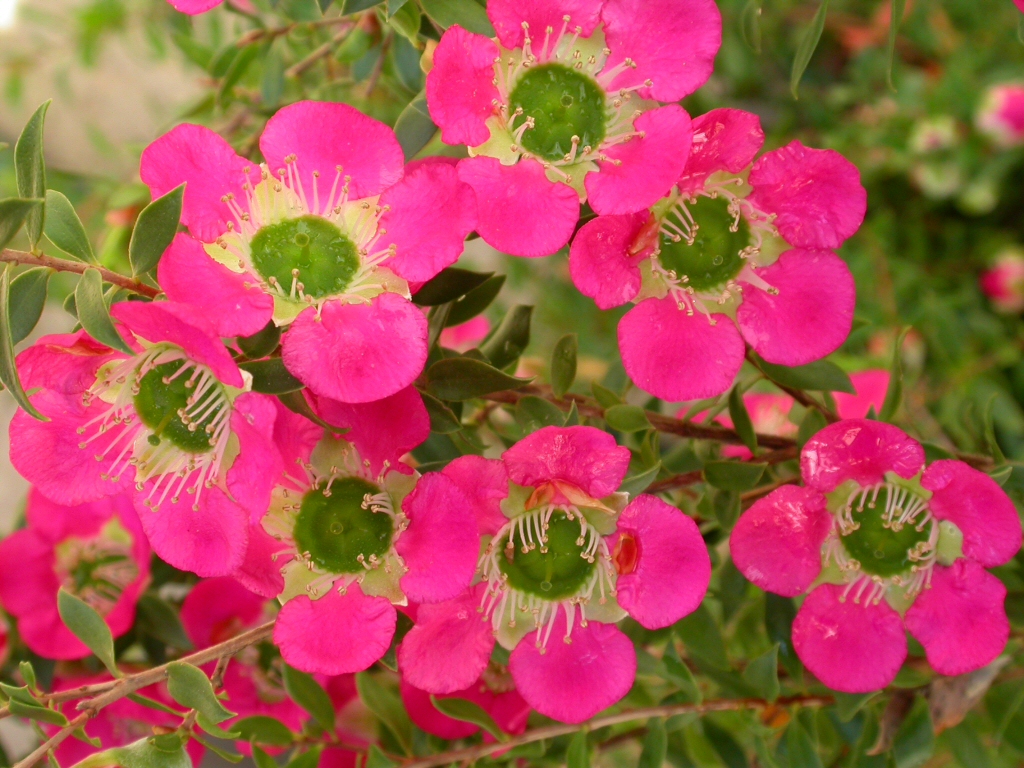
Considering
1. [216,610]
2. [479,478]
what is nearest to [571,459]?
[479,478]

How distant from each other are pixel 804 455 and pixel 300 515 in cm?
43

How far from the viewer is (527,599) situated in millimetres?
784

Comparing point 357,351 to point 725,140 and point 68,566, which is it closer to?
point 725,140

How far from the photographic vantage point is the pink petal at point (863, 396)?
120cm

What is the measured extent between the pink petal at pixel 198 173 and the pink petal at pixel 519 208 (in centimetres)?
17

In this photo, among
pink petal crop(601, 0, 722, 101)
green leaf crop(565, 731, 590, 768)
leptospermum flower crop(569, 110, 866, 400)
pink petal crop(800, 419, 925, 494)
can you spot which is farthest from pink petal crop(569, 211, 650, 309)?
green leaf crop(565, 731, 590, 768)

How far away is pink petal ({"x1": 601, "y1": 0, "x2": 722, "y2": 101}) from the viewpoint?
0.70 m

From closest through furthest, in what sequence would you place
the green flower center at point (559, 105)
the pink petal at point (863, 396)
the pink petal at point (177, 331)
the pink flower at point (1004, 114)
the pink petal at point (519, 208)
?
1. the pink petal at point (177, 331)
2. the pink petal at point (519, 208)
3. the green flower center at point (559, 105)
4. the pink petal at point (863, 396)
5. the pink flower at point (1004, 114)

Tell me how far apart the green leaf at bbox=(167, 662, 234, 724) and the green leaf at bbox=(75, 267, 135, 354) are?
0.25 meters

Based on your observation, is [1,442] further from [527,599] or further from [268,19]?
[527,599]

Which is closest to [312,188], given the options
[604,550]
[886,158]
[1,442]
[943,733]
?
[604,550]

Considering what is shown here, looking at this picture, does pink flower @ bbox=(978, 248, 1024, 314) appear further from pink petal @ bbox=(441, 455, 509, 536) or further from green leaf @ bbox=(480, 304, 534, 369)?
pink petal @ bbox=(441, 455, 509, 536)

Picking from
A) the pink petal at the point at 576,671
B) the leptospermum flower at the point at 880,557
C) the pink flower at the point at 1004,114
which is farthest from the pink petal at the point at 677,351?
the pink flower at the point at 1004,114

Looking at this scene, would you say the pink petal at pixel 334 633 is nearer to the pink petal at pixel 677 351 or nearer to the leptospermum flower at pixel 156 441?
the leptospermum flower at pixel 156 441
